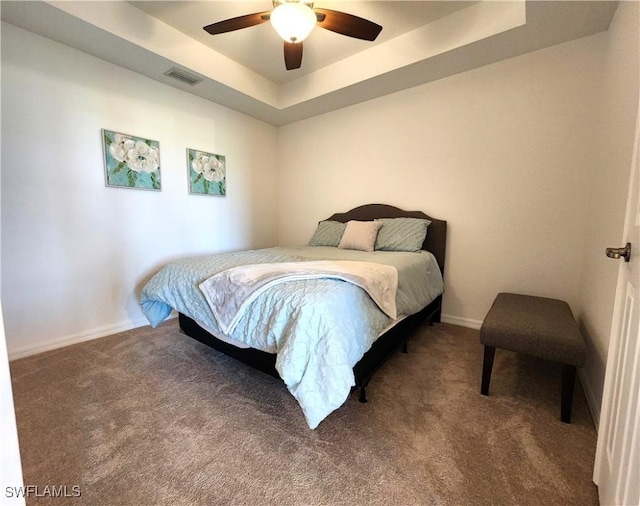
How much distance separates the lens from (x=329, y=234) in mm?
3250

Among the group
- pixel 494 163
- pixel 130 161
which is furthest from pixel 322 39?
pixel 130 161

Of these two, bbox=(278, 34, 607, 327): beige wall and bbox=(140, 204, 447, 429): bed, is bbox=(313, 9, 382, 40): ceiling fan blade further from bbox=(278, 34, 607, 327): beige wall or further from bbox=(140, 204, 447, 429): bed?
bbox=(140, 204, 447, 429): bed

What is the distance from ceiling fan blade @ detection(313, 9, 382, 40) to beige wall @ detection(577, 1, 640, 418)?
1355 millimetres

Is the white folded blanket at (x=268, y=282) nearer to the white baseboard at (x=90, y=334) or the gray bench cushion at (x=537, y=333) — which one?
the gray bench cushion at (x=537, y=333)

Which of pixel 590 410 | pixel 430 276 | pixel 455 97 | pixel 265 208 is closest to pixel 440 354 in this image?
pixel 430 276

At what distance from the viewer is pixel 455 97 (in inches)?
106

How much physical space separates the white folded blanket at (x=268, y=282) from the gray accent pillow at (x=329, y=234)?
134cm

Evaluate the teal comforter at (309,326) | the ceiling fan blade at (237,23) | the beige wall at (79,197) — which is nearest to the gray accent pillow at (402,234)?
the teal comforter at (309,326)

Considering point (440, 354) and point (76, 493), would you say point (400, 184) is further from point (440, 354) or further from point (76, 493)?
point (76, 493)

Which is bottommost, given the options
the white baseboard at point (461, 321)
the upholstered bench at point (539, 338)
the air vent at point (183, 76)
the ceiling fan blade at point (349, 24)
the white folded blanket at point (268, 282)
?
the white baseboard at point (461, 321)

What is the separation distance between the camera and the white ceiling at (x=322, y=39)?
1.96 m

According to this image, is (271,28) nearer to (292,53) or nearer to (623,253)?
(292,53)

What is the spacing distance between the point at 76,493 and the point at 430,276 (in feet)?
8.21

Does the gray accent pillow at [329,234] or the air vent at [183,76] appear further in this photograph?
the gray accent pillow at [329,234]
